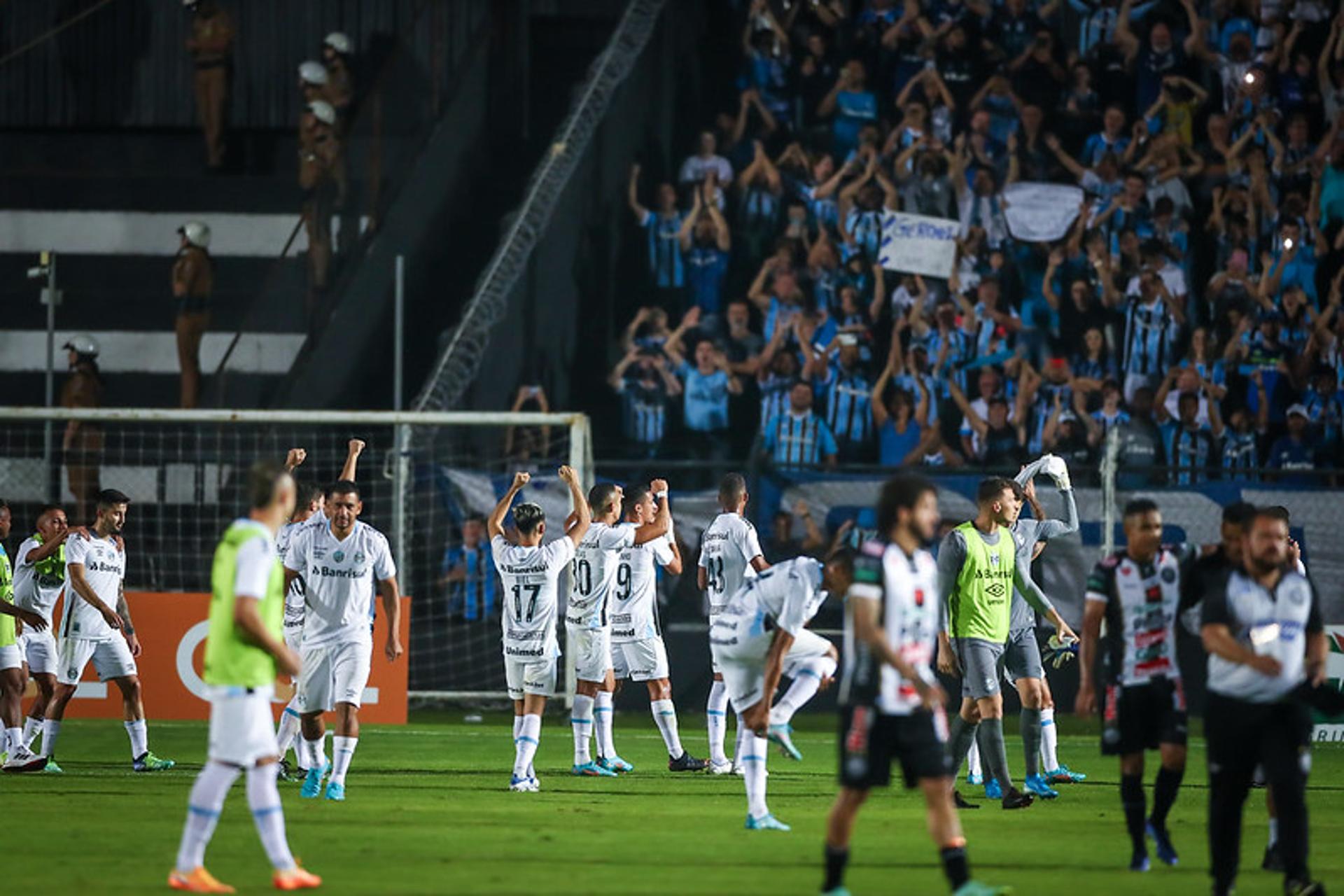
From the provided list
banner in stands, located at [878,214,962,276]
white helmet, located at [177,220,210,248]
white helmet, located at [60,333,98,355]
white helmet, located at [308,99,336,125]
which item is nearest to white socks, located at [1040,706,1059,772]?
banner in stands, located at [878,214,962,276]

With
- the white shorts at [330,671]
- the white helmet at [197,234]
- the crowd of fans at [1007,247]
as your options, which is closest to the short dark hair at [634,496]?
the white shorts at [330,671]

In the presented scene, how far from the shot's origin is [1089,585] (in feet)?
39.0

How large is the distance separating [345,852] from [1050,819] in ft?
16.2

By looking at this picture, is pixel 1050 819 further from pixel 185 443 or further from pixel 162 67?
pixel 162 67

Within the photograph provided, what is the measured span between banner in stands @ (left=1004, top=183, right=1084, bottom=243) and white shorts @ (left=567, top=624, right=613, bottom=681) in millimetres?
10222

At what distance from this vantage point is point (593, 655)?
17.3 m

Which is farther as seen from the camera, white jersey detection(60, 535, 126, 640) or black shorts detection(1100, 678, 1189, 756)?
white jersey detection(60, 535, 126, 640)

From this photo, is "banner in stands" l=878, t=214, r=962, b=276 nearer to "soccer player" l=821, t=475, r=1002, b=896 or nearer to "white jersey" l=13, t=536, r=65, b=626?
"white jersey" l=13, t=536, r=65, b=626

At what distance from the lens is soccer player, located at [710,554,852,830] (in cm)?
1284

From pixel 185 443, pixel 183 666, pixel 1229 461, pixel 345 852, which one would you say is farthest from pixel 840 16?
pixel 345 852

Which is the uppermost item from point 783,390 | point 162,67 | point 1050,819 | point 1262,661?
point 162,67

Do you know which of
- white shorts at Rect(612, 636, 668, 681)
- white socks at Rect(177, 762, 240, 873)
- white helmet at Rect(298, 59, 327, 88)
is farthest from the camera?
white helmet at Rect(298, 59, 327, 88)

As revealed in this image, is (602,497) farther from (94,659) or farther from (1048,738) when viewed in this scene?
(94,659)

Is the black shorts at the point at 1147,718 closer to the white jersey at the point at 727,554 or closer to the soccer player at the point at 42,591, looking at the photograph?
the white jersey at the point at 727,554
